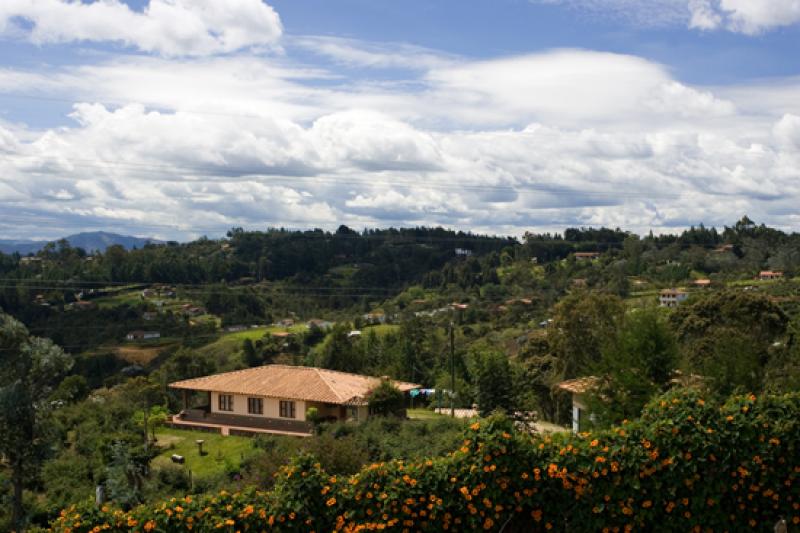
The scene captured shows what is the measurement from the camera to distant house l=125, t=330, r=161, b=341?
71.8m

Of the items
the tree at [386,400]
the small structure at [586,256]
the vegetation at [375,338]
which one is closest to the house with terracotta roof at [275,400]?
the tree at [386,400]

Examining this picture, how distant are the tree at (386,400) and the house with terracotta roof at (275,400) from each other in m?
0.39

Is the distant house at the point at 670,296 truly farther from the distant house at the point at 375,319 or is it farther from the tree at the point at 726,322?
the tree at the point at 726,322

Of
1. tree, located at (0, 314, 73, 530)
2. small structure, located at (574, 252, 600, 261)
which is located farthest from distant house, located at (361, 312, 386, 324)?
tree, located at (0, 314, 73, 530)

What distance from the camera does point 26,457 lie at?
19750 mm

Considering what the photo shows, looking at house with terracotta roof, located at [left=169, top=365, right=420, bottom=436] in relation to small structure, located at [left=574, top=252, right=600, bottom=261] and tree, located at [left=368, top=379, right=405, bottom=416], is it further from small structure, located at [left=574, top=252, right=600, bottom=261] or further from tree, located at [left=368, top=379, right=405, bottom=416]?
small structure, located at [left=574, top=252, right=600, bottom=261]

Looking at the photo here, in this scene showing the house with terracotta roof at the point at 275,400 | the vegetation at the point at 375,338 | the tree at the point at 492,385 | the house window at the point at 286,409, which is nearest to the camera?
the vegetation at the point at 375,338

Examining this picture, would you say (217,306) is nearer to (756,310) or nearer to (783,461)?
(756,310)

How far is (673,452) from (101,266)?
9055 centimetres

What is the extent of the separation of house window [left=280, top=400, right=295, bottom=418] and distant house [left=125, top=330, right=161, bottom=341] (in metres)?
43.6

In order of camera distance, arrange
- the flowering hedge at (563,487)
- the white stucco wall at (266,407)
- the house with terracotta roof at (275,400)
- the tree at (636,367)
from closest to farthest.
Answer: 1. the flowering hedge at (563,487)
2. the tree at (636,367)
3. the house with terracotta roof at (275,400)
4. the white stucco wall at (266,407)

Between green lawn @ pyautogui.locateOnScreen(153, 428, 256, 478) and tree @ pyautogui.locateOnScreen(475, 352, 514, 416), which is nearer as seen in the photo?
green lawn @ pyautogui.locateOnScreen(153, 428, 256, 478)

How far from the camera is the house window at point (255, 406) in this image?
33406mm

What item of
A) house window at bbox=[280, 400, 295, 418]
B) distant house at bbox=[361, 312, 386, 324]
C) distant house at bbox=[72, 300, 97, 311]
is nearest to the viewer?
house window at bbox=[280, 400, 295, 418]
